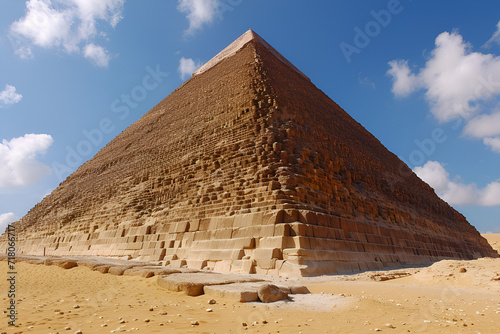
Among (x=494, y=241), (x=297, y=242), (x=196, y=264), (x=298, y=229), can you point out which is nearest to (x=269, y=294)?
(x=297, y=242)

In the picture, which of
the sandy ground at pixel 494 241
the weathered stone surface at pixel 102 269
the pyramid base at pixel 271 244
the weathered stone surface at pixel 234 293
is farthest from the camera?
the sandy ground at pixel 494 241

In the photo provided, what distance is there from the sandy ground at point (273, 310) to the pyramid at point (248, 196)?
2.51 m

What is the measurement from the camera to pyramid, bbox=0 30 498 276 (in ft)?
29.9

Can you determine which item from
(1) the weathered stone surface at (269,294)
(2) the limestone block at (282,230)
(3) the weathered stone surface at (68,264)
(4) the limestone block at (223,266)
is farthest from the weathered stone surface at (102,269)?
(1) the weathered stone surface at (269,294)

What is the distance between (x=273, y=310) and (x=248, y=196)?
19.7 ft

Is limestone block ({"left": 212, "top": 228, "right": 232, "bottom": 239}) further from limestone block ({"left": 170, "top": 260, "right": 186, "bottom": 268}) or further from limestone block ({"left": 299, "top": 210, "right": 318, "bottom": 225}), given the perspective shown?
limestone block ({"left": 299, "top": 210, "right": 318, "bottom": 225})

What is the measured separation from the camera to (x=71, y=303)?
500 cm

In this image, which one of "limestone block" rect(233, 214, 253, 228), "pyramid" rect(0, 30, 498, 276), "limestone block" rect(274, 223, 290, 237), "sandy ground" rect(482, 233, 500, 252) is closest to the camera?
"limestone block" rect(274, 223, 290, 237)

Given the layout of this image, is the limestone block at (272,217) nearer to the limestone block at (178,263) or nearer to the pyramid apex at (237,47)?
the limestone block at (178,263)

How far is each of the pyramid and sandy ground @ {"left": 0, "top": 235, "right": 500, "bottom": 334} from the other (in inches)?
99.0

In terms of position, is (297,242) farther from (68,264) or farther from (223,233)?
(68,264)

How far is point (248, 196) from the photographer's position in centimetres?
1010

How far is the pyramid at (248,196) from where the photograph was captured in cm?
912

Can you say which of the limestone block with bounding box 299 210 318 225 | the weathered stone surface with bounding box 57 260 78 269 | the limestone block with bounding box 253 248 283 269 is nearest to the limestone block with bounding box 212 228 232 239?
the limestone block with bounding box 253 248 283 269
